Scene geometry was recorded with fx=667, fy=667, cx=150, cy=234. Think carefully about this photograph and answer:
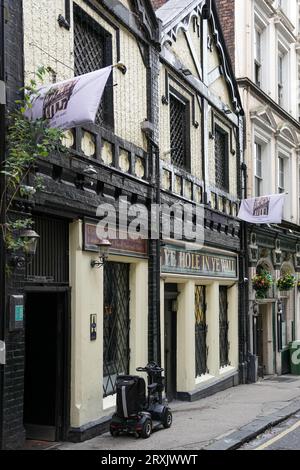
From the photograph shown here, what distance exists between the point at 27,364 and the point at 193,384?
213 inches

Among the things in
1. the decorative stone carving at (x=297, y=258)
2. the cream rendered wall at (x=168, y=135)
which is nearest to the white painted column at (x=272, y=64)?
the decorative stone carving at (x=297, y=258)

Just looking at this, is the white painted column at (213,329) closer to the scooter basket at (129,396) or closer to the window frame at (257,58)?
the scooter basket at (129,396)

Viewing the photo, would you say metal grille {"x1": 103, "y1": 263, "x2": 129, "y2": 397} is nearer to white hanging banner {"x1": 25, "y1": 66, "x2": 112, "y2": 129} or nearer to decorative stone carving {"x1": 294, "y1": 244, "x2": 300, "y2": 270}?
white hanging banner {"x1": 25, "y1": 66, "x2": 112, "y2": 129}

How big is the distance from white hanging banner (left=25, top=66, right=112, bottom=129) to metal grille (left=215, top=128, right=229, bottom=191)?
9.71 metres

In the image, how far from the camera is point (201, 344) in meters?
15.9

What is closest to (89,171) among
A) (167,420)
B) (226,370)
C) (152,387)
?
(152,387)

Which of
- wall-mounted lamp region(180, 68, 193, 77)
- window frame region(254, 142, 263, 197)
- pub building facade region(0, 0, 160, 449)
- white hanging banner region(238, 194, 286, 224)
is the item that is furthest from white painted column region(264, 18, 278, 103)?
pub building facade region(0, 0, 160, 449)

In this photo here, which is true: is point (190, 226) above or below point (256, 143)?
below

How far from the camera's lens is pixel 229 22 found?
19.2 meters

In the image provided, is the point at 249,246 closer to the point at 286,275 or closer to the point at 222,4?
the point at 286,275

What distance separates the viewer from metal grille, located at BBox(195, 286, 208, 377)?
15547mm

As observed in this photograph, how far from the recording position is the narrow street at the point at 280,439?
983 centimetres

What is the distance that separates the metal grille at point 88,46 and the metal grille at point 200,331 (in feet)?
20.6
